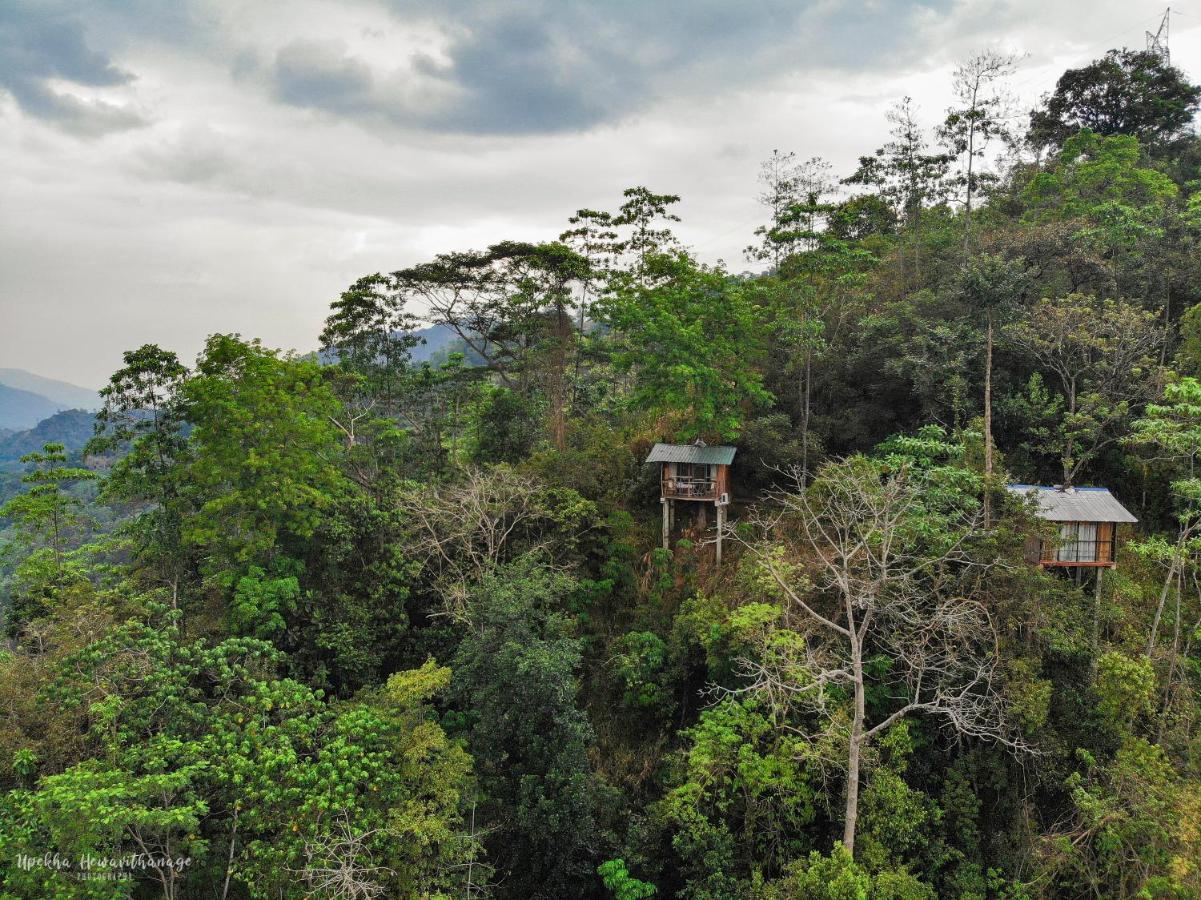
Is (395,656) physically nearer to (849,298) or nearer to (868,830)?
(868,830)

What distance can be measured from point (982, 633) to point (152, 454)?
20.5 meters

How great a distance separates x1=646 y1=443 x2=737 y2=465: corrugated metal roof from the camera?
19.6m

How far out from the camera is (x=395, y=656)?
17.6 metres

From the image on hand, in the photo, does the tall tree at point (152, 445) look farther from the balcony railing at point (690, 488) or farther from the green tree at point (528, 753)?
the balcony railing at point (690, 488)

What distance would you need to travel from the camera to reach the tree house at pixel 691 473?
1970cm

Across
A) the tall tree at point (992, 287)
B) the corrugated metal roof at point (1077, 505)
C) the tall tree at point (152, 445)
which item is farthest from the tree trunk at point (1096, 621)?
the tall tree at point (152, 445)

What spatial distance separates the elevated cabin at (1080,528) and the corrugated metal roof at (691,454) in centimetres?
743

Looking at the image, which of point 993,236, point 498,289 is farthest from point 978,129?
point 498,289

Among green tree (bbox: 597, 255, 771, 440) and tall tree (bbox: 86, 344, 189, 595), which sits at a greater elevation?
green tree (bbox: 597, 255, 771, 440)

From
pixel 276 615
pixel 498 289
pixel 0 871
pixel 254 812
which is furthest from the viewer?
pixel 498 289

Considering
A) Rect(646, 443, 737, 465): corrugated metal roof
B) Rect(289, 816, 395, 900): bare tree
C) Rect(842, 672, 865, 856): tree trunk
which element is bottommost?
Rect(289, 816, 395, 900): bare tree

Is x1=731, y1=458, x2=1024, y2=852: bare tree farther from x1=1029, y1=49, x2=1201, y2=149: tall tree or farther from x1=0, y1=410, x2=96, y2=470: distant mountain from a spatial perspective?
x1=0, y1=410, x2=96, y2=470: distant mountain

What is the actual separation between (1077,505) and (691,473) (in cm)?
975

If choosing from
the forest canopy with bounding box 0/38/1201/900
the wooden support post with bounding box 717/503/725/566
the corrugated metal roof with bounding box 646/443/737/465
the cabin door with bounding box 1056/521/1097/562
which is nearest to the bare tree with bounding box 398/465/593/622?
the forest canopy with bounding box 0/38/1201/900
